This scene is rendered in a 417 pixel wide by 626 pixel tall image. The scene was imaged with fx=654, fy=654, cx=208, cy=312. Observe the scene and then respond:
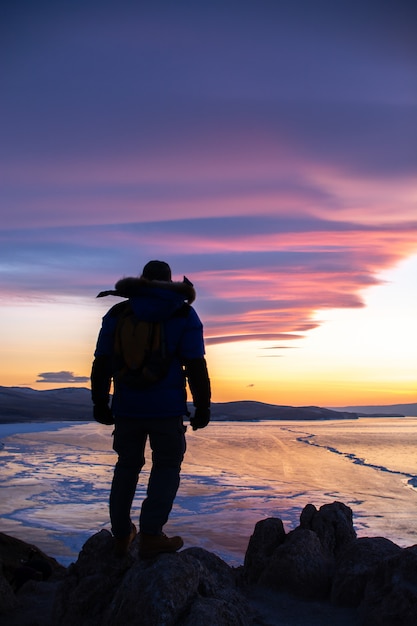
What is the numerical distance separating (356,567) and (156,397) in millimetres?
3936

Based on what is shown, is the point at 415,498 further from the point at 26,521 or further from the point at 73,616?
the point at 73,616

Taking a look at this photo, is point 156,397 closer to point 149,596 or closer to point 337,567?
point 149,596

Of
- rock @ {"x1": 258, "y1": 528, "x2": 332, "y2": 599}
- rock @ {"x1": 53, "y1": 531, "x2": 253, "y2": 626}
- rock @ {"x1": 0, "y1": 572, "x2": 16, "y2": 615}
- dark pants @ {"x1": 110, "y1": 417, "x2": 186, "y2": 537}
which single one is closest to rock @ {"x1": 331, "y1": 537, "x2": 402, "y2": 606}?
rock @ {"x1": 258, "y1": 528, "x2": 332, "y2": 599}

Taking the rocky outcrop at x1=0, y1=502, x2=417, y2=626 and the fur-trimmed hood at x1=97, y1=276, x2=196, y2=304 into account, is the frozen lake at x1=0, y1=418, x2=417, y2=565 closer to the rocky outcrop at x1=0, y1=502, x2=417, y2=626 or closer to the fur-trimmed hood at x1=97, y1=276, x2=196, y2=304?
the rocky outcrop at x1=0, y1=502, x2=417, y2=626

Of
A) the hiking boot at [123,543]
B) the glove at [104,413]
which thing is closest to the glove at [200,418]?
the glove at [104,413]

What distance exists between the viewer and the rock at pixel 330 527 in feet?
32.8

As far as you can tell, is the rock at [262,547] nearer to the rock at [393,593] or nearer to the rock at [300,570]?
the rock at [300,570]

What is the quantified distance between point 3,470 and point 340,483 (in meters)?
15.7

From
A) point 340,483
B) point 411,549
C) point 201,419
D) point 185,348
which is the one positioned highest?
point 185,348

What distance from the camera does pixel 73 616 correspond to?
20.8 feet

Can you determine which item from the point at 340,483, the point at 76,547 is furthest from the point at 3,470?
the point at 76,547

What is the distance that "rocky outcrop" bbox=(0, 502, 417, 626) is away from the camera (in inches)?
214

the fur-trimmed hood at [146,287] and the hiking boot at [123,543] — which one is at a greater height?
→ the fur-trimmed hood at [146,287]

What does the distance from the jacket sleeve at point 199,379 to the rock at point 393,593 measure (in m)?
3.03
